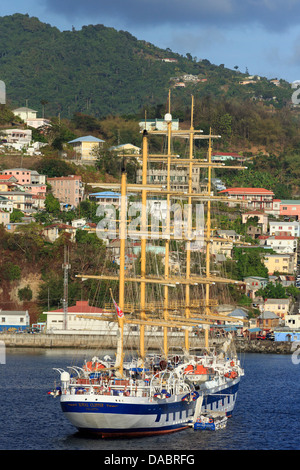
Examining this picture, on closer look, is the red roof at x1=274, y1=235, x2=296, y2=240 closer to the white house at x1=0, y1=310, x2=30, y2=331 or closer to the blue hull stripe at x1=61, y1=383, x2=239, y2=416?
the white house at x1=0, y1=310, x2=30, y2=331

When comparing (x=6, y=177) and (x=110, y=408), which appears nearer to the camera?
(x=110, y=408)

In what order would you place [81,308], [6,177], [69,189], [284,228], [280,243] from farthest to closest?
[284,228], [6,177], [69,189], [280,243], [81,308]

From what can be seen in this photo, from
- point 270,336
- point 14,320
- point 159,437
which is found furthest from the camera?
point 270,336

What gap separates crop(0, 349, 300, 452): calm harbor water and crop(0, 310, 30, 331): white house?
2020cm

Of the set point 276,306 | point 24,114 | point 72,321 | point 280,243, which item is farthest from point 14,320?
point 24,114

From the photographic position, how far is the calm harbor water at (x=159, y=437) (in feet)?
155

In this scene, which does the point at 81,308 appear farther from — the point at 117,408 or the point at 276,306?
Result: the point at 117,408

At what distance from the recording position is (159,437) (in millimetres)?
49031

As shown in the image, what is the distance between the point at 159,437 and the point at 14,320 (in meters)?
56.8

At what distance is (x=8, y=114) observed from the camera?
172m

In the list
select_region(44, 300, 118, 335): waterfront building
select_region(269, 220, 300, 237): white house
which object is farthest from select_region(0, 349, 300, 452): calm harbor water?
select_region(269, 220, 300, 237): white house

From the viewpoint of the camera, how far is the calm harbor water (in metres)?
47.3

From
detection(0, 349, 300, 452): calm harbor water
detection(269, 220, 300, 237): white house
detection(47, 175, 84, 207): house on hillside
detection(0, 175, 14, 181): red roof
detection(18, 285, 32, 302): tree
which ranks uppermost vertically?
detection(0, 175, 14, 181): red roof
